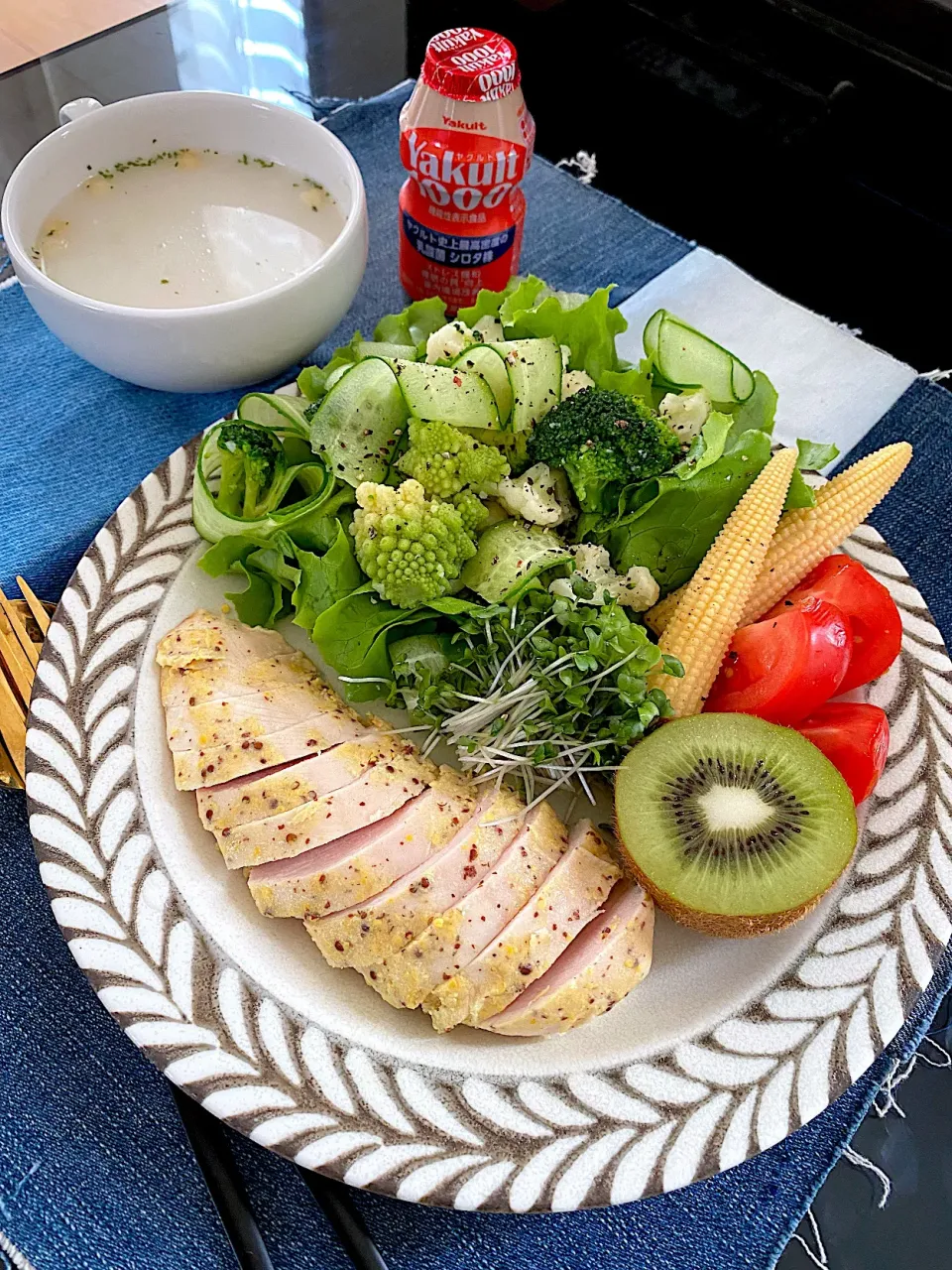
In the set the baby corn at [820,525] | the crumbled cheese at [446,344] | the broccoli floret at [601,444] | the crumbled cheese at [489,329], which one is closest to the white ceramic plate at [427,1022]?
the baby corn at [820,525]

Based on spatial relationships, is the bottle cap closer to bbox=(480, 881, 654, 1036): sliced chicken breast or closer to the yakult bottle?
the yakult bottle

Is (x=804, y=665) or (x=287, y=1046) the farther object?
(x=804, y=665)

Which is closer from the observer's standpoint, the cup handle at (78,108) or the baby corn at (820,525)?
the baby corn at (820,525)

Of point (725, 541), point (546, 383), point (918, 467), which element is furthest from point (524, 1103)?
point (918, 467)

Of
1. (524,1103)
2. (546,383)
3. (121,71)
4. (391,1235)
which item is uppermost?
(121,71)

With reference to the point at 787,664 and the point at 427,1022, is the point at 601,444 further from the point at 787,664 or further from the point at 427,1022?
the point at 427,1022

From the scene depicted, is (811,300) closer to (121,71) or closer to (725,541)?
(725,541)

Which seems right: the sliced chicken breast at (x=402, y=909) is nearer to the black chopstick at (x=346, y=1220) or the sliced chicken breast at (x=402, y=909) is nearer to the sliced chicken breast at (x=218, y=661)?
the black chopstick at (x=346, y=1220)
